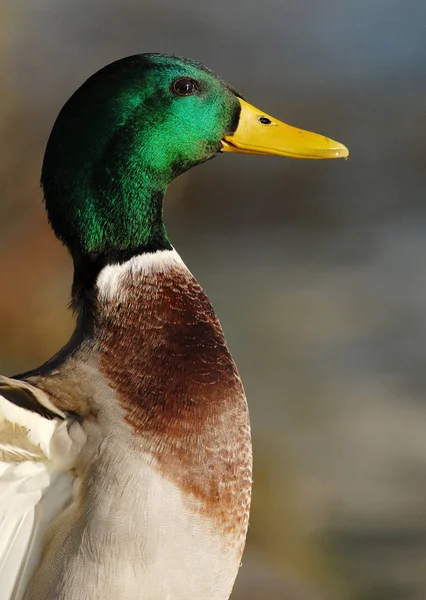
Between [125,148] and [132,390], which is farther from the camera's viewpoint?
[125,148]

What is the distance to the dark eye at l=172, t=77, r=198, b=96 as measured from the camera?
Answer: 2.35 metres

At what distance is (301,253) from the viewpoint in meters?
6.30

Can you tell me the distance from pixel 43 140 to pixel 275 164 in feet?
4.12

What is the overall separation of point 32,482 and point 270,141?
3.03ft

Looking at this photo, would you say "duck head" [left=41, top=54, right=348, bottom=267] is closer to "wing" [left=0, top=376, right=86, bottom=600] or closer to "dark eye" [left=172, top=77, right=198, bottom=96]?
"dark eye" [left=172, top=77, right=198, bottom=96]

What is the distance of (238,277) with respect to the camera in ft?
20.2

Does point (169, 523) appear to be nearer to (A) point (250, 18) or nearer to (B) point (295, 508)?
(B) point (295, 508)

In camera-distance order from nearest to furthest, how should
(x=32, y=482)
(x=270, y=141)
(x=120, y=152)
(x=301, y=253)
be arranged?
A: (x=32, y=482) → (x=120, y=152) → (x=270, y=141) → (x=301, y=253)

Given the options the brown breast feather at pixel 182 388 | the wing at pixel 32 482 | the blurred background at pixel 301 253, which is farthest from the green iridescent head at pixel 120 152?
the blurred background at pixel 301 253

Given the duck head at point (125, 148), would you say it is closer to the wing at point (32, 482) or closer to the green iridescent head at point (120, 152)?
the green iridescent head at point (120, 152)

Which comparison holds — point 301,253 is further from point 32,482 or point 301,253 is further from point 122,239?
point 32,482

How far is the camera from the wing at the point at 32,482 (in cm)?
196

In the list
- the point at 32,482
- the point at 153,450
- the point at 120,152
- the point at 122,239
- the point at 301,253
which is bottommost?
the point at 32,482

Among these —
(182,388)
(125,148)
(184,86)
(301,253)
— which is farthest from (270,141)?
(301,253)
